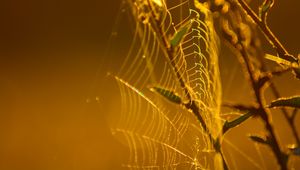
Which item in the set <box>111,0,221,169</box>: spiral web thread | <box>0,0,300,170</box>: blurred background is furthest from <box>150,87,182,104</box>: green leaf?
<box>0,0,300,170</box>: blurred background

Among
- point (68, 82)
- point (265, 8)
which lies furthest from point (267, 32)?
point (68, 82)

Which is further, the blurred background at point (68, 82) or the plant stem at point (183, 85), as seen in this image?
Result: the blurred background at point (68, 82)

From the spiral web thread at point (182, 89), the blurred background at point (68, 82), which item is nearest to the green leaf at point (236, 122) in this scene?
the spiral web thread at point (182, 89)

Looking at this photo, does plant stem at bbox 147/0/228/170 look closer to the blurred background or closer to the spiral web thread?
the spiral web thread

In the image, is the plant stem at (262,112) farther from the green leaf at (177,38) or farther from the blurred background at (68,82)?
the blurred background at (68,82)

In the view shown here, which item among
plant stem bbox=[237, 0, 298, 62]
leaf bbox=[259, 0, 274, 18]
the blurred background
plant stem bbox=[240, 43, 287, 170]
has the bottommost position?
plant stem bbox=[240, 43, 287, 170]

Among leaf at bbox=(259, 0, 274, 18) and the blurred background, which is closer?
leaf at bbox=(259, 0, 274, 18)

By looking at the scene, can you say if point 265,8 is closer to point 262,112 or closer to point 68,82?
point 262,112

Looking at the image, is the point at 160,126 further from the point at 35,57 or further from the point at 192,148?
the point at 35,57
